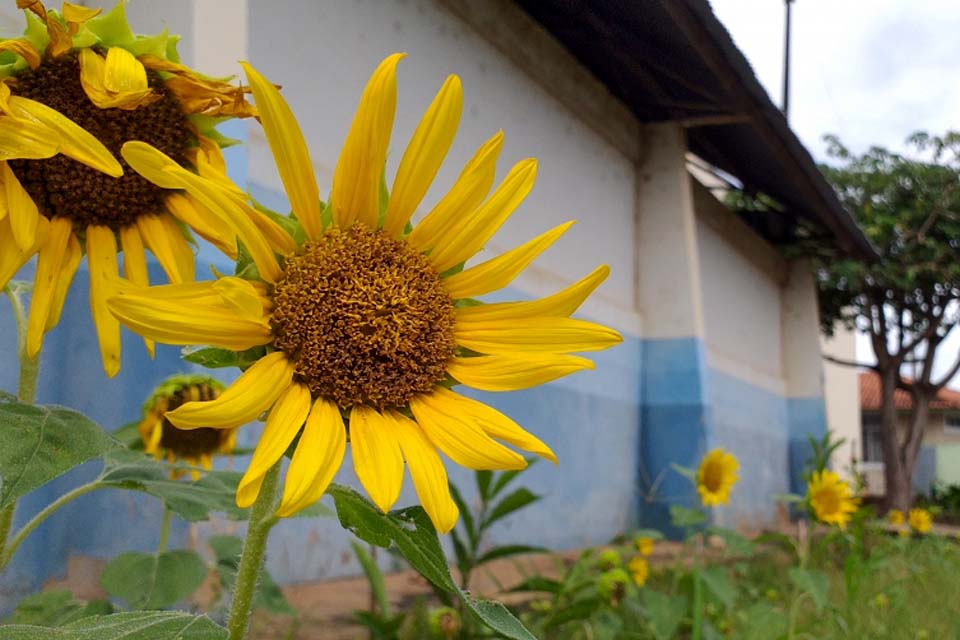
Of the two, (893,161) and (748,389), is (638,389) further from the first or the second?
(893,161)

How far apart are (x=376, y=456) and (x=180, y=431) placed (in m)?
0.76

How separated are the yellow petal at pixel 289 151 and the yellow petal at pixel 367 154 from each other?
0.7 inches

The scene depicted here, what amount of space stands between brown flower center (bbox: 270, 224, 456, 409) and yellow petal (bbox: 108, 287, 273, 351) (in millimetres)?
29

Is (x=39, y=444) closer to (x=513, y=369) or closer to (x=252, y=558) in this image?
(x=252, y=558)

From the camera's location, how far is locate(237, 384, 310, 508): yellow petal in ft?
1.45

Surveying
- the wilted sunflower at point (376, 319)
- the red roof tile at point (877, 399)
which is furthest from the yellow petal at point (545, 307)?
the red roof tile at point (877, 399)

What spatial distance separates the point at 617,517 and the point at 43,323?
419cm

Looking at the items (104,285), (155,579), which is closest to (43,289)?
(104,285)

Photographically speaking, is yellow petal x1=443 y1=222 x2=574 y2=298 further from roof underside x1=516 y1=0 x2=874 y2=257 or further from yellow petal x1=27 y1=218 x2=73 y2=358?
roof underside x1=516 y1=0 x2=874 y2=257

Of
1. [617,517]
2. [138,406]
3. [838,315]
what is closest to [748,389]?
[617,517]

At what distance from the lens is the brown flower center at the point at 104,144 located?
620 millimetres

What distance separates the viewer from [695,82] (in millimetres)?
4496

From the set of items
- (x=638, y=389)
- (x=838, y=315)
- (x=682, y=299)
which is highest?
(x=838, y=315)

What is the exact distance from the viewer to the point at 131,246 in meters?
0.66
